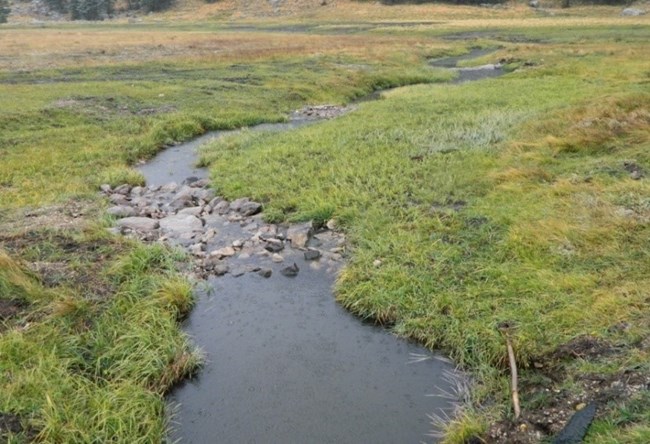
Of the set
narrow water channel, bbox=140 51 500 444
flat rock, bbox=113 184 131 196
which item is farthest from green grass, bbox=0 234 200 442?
flat rock, bbox=113 184 131 196

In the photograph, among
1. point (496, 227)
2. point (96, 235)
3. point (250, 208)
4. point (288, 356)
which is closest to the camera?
point (288, 356)

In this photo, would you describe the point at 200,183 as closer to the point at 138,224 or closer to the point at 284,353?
the point at 138,224

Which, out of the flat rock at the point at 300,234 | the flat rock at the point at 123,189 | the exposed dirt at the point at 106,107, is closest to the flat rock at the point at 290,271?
the flat rock at the point at 300,234

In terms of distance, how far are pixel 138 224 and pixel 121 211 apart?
4.02ft

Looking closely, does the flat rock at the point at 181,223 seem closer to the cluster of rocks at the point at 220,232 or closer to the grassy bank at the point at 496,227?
the cluster of rocks at the point at 220,232

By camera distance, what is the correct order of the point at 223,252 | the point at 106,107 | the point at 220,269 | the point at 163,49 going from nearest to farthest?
the point at 220,269 < the point at 223,252 < the point at 106,107 < the point at 163,49

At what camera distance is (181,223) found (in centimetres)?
1498

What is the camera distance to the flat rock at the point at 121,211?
15.4 metres

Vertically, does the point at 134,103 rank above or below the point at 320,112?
above

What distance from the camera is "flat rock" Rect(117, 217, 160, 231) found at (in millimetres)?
14477

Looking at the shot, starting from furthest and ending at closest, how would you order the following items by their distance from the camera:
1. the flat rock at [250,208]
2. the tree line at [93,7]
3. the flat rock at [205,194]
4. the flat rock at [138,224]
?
the tree line at [93,7] → the flat rock at [205,194] → the flat rock at [250,208] → the flat rock at [138,224]

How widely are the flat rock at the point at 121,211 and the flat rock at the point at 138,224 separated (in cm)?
41

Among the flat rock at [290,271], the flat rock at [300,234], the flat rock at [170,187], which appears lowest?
the flat rock at [290,271]

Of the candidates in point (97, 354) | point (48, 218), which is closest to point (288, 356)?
point (97, 354)
